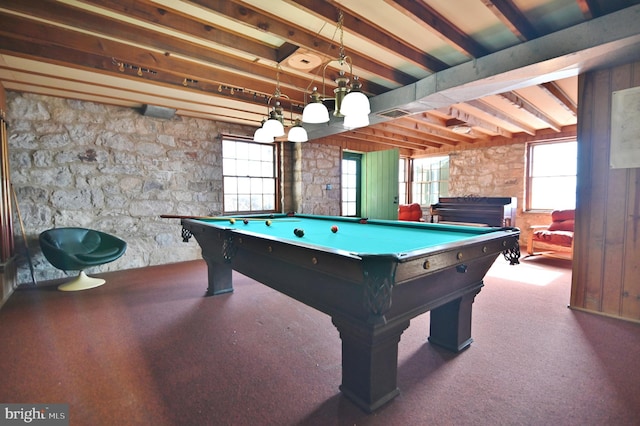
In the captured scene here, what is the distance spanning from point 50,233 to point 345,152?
528 cm

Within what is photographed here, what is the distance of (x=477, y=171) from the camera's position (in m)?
6.94

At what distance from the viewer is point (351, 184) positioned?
23.2 ft

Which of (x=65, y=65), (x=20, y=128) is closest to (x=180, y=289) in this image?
(x=65, y=65)

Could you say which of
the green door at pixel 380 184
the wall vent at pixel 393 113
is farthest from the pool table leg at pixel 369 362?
the green door at pixel 380 184

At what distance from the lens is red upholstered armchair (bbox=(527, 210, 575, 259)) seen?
4.55m

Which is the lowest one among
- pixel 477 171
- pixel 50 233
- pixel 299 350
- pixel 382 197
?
pixel 299 350

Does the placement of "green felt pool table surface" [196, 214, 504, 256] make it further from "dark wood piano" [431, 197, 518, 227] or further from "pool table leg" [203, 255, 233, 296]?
"dark wood piano" [431, 197, 518, 227]

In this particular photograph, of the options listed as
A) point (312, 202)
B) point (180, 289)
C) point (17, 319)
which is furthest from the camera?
point (312, 202)

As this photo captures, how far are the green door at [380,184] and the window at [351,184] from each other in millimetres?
210

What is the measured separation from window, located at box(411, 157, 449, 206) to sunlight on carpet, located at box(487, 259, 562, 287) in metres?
3.37

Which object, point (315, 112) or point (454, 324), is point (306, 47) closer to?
point (315, 112)

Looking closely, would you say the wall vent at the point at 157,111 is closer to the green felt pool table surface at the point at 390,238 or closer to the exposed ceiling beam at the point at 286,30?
the exposed ceiling beam at the point at 286,30

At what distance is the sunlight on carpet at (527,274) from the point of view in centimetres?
382

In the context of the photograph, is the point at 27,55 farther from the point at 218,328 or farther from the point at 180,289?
the point at 218,328
